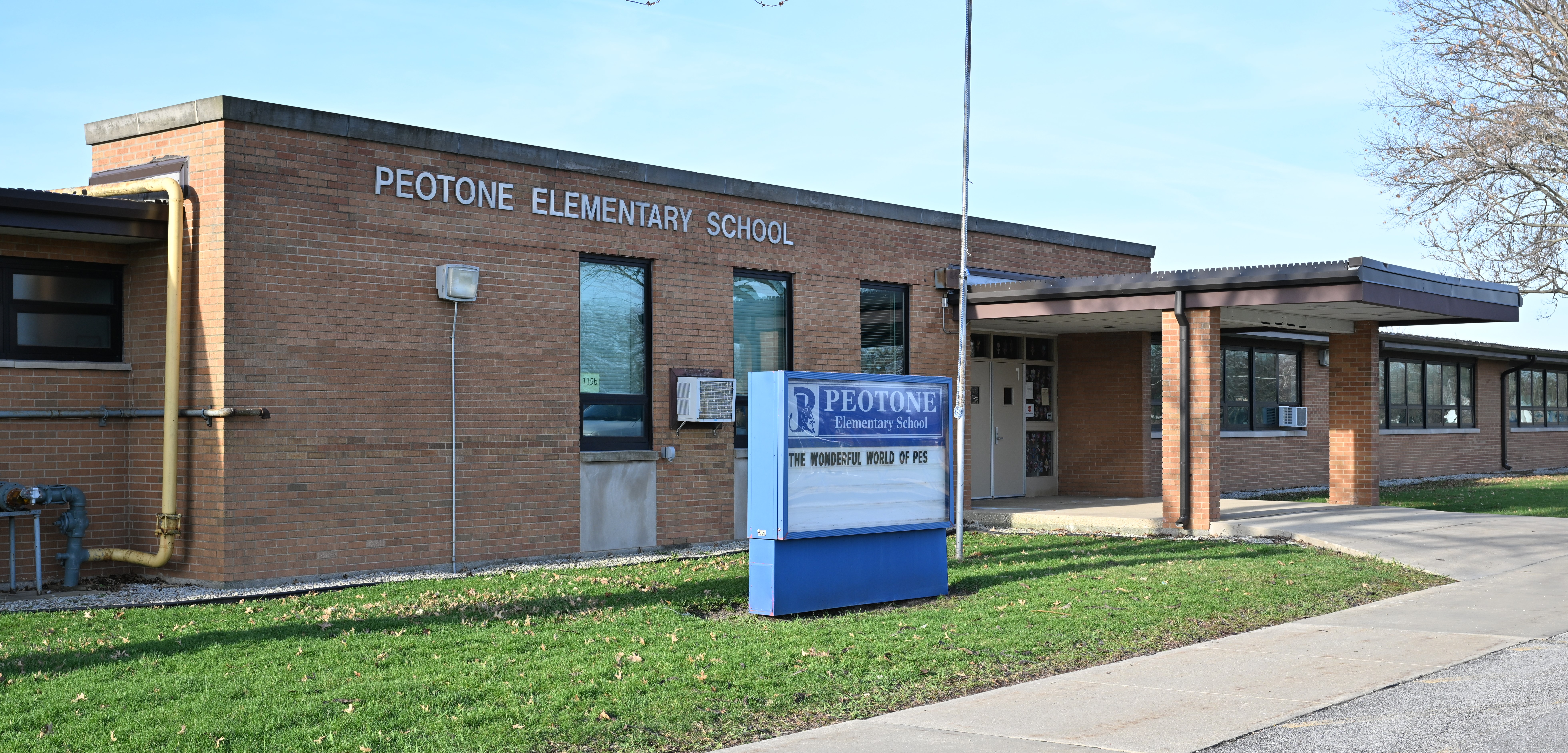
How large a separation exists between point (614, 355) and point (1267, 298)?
7.87 metres

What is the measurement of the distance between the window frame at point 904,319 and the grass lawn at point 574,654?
5512 millimetres

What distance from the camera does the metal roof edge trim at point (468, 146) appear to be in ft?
37.1

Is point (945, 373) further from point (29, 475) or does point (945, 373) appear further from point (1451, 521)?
point (29, 475)

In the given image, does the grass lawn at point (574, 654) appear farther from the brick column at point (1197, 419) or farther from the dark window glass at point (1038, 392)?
the dark window glass at point (1038, 392)

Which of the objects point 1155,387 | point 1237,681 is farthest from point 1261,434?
point 1237,681

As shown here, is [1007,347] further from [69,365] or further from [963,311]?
[69,365]

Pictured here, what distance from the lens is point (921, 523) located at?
10844 mm

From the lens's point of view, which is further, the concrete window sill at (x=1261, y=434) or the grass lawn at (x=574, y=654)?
the concrete window sill at (x=1261, y=434)

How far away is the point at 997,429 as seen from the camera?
793 inches

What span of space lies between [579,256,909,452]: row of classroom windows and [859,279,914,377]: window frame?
202cm

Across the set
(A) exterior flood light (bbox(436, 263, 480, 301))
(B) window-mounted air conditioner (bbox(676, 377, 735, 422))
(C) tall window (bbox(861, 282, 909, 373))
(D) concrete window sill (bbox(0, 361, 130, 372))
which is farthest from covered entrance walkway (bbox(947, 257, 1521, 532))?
(D) concrete window sill (bbox(0, 361, 130, 372))

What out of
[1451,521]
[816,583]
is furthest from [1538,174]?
[816,583]

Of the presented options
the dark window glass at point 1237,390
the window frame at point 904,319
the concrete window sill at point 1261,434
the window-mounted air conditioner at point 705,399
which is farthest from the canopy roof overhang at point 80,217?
the dark window glass at point 1237,390

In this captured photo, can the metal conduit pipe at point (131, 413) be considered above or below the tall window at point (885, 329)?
below
